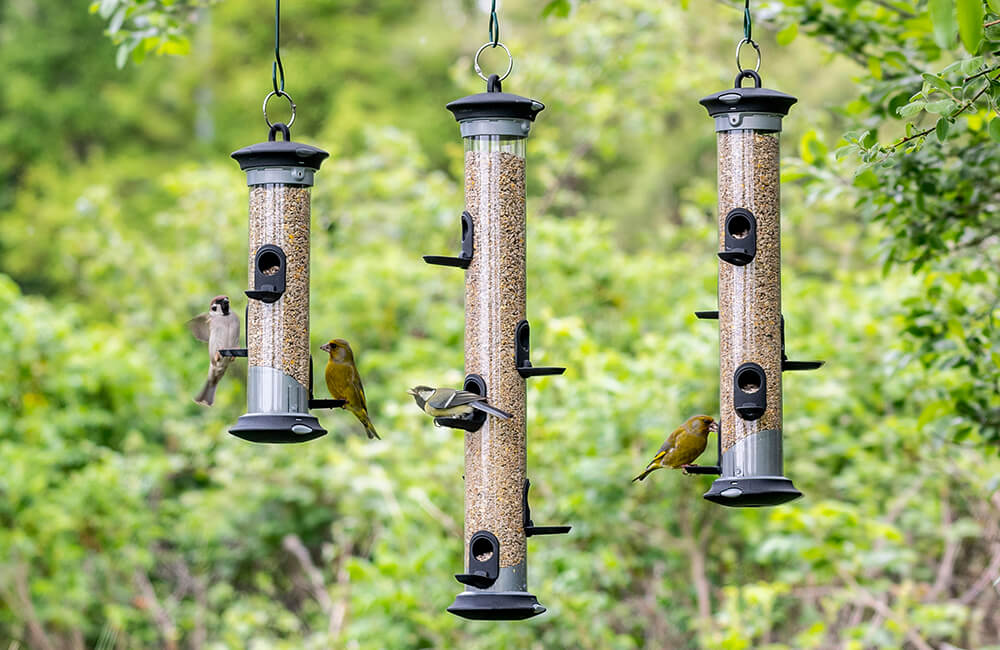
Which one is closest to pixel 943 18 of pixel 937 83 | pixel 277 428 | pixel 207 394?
pixel 937 83

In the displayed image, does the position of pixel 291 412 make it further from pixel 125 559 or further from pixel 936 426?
pixel 125 559

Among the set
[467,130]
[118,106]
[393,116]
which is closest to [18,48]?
[118,106]

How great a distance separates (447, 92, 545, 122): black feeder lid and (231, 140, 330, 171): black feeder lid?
430 mm

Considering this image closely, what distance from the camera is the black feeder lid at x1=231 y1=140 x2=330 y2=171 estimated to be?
12.9ft

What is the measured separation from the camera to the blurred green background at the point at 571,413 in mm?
4793

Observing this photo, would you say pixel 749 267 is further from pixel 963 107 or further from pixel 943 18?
pixel 943 18

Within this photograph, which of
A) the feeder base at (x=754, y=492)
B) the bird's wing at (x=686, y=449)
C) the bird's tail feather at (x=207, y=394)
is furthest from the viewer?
the bird's tail feather at (x=207, y=394)

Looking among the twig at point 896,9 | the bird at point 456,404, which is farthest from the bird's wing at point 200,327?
the twig at point 896,9

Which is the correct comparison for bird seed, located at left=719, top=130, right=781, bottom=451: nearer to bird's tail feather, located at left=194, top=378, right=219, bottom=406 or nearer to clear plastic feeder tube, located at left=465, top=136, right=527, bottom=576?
clear plastic feeder tube, located at left=465, top=136, right=527, bottom=576

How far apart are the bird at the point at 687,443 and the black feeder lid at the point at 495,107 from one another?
1003mm

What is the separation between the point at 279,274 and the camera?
3955 millimetres

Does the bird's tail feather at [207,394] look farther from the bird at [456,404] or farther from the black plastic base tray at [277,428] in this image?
the bird at [456,404]

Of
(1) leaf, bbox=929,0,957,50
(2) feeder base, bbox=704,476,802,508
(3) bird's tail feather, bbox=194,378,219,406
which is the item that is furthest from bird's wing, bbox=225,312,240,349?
(1) leaf, bbox=929,0,957,50

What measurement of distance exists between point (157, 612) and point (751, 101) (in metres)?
5.97
